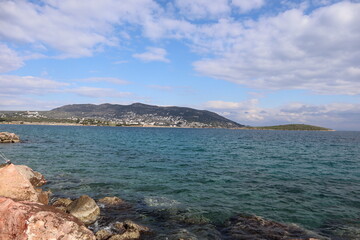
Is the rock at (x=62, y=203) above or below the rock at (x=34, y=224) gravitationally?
below

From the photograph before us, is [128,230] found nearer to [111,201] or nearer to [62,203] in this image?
[111,201]

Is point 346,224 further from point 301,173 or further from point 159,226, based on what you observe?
point 301,173

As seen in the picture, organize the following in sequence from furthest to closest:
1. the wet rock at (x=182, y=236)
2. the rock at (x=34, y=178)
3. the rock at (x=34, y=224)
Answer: the rock at (x=34, y=178)
the wet rock at (x=182, y=236)
the rock at (x=34, y=224)

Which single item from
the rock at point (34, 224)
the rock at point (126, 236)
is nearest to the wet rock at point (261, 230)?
the rock at point (126, 236)

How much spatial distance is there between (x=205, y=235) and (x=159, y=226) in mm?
3120

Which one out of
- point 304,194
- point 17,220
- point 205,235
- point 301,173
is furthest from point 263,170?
point 17,220

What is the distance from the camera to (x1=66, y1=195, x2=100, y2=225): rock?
15.5 m

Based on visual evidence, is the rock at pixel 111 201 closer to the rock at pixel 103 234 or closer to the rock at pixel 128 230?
the rock at pixel 128 230

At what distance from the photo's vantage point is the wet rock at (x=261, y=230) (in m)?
14.1

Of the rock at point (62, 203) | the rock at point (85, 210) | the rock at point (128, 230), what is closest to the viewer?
the rock at point (128, 230)

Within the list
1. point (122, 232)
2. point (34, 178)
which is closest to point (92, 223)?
point (122, 232)

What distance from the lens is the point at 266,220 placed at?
53.8ft

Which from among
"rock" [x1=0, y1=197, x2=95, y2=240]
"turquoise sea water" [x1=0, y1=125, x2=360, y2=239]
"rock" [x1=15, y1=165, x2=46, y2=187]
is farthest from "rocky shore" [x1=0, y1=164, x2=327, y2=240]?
"rock" [x1=15, y1=165, x2=46, y2=187]

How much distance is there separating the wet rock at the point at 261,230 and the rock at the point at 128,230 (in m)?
5.33
